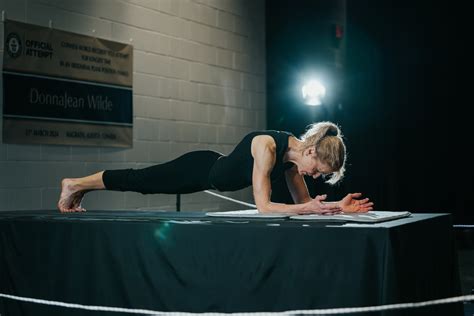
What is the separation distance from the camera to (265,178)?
3295mm

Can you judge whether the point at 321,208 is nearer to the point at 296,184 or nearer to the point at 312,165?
the point at 312,165

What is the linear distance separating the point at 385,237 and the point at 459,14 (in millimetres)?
4002

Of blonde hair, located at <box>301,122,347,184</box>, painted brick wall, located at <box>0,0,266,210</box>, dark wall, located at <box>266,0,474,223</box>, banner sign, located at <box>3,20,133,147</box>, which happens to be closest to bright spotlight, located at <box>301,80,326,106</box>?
dark wall, located at <box>266,0,474,223</box>

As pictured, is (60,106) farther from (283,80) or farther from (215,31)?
(283,80)

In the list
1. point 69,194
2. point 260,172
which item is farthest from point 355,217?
point 69,194

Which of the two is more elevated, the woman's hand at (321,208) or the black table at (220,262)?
the woman's hand at (321,208)

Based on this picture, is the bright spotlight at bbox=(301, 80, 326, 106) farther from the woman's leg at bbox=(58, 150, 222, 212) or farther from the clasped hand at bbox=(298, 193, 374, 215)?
the clasped hand at bbox=(298, 193, 374, 215)

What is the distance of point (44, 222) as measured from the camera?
323 centimetres

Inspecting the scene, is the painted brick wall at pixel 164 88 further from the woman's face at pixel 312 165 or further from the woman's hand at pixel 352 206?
the woman's hand at pixel 352 206

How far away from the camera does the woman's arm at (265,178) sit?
10.3ft

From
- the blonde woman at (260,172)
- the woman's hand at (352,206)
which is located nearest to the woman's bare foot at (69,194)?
the blonde woman at (260,172)

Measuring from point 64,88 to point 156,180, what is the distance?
1.13m

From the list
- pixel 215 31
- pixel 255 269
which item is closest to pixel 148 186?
pixel 255 269

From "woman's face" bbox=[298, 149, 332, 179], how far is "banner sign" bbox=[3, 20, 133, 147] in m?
1.84
